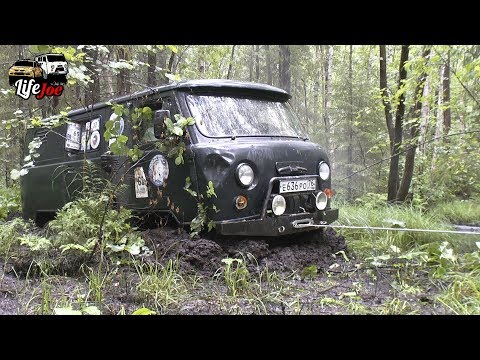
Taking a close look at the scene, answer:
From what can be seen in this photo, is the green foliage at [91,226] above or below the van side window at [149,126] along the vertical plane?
below

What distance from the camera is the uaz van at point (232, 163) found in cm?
380

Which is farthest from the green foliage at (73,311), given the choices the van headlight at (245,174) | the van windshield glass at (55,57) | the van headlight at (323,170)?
the van headlight at (323,170)

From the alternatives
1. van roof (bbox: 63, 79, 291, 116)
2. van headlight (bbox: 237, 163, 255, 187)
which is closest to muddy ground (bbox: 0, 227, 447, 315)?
van headlight (bbox: 237, 163, 255, 187)

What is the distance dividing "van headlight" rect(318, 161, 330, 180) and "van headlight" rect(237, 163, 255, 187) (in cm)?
104

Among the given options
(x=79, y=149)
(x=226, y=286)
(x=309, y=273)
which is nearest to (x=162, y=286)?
(x=226, y=286)

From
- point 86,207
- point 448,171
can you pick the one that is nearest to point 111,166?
point 86,207

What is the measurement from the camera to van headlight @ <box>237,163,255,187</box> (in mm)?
3803

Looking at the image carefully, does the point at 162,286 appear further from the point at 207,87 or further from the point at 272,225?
the point at 207,87

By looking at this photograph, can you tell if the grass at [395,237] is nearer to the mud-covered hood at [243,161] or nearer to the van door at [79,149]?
the mud-covered hood at [243,161]

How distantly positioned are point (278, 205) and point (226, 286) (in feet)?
3.40

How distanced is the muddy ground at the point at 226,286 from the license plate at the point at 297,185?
1.98ft

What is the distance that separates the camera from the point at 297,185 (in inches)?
164

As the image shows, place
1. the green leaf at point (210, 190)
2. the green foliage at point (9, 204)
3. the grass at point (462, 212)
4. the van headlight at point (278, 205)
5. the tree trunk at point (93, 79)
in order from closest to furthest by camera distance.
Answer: the green leaf at point (210, 190), the van headlight at point (278, 205), the tree trunk at point (93, 79), the green foliage at point (9, 204), the grass at point (462, 212)
